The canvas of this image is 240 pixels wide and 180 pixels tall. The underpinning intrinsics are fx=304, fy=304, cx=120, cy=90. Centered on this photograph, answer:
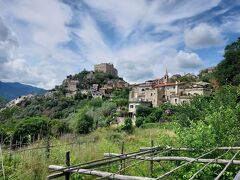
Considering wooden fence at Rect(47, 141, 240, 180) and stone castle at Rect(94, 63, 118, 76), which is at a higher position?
stone castle at Rect(94, 63, 118, 76)

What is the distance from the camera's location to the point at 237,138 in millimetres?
7348

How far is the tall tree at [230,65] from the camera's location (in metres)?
33.4

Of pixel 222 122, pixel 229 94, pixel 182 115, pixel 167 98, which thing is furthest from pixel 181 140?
pixel 167 98

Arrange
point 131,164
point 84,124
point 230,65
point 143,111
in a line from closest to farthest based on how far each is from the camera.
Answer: point 131,164 → point 84,124 → point 230,65 → point 143,111

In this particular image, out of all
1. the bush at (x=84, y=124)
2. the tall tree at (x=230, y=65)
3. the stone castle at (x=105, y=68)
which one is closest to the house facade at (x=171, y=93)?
the tall tree at (x=230, y=65)

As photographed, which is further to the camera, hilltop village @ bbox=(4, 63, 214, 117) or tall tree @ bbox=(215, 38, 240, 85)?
hilltop village @ bbox=(4, 63, 214, 117)

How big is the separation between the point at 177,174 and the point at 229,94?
6273mm

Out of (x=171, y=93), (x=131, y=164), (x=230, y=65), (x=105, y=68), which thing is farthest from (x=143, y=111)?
(x=105, y=68)

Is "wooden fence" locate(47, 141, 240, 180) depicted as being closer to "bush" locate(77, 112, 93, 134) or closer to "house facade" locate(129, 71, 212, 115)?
"bush" locate(77, 112, 93, 134)

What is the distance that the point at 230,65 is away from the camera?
113 ft

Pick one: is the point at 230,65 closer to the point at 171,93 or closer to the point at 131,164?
the point at 171,93

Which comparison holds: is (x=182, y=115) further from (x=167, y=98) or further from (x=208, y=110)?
(x=167, y=98)

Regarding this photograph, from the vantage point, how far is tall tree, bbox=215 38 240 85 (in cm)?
3341

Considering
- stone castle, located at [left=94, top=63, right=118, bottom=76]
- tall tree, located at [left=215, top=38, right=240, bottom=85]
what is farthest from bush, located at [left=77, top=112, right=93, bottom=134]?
stone castle, located at [left=94, top=63, right=118, bottom=76]
